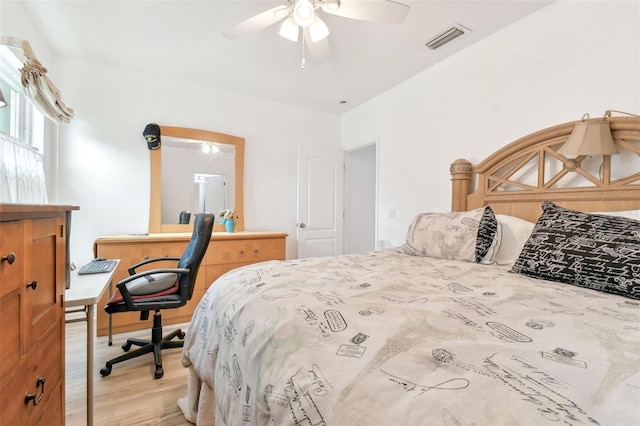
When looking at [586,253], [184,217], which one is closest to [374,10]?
[586,253]

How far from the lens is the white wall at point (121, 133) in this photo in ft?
9.07

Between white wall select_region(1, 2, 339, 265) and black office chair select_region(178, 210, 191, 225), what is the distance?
13.2 inches

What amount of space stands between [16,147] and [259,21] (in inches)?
71.0

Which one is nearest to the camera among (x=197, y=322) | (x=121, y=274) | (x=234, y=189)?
(x=197, y=322)

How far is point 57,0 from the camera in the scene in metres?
1.93

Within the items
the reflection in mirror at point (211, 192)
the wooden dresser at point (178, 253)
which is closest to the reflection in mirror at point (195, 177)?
the reflection in mirror at point (211, 192)

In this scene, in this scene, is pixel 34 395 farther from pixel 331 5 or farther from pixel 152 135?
pixel 152 135

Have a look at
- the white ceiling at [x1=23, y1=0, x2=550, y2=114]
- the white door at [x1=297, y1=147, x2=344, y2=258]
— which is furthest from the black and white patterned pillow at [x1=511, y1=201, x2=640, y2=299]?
the white door at [x1=297, y1=147, x2=344, y2=258]

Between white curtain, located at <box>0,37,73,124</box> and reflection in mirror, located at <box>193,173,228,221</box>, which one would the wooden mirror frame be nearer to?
reflection in mirror, located at <box>193,173,228,221</box>

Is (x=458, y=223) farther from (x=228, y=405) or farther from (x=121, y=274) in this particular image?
(x=121, y=274)

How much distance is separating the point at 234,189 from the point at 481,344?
10.8ft

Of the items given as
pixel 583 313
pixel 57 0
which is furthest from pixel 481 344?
pixel 57 0

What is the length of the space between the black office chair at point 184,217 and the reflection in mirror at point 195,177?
0.03m

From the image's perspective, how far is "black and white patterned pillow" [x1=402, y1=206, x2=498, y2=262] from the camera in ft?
5.82
